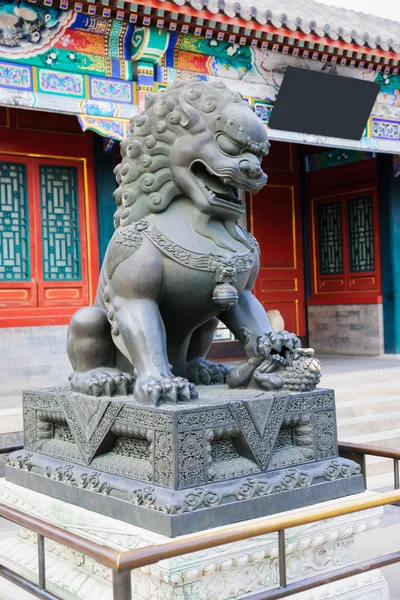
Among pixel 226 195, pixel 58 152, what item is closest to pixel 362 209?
pixel 58 152

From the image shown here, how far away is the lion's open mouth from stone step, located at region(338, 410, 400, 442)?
3906mm

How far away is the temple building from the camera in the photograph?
6.33m

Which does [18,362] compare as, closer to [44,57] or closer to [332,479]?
[44,57]

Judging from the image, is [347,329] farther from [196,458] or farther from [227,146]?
[196,458]

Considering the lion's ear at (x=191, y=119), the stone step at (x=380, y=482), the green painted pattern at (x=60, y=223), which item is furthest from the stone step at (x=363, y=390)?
the lion's ear at (x=191, y=119)

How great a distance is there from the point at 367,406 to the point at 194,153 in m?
4.62

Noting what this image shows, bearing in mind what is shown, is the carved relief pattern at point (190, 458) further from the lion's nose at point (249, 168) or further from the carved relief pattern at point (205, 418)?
the lion's nose at point (249, 168)

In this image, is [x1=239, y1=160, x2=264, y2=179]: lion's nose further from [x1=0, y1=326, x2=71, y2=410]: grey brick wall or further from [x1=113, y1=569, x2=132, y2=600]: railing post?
[x1=0, y1=326, x2=71, y2=410]: grey brick wall

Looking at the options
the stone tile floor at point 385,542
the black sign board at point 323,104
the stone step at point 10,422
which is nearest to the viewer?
the stone tile floor at point 385,542

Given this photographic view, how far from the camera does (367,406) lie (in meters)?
6.31

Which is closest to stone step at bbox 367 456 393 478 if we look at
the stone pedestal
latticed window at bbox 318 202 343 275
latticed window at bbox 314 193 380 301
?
the stone pedestal

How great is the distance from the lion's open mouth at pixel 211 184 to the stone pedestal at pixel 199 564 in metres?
1.00

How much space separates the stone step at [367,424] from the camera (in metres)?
5.78

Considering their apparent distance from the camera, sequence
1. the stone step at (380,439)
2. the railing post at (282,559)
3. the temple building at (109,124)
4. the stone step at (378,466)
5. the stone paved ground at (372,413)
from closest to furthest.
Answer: the railing post at (282,559) < the stone paved ground at (372,413) < the stone step at (378,466) < the stone step at (380,439) < the temple building at (109,124)
